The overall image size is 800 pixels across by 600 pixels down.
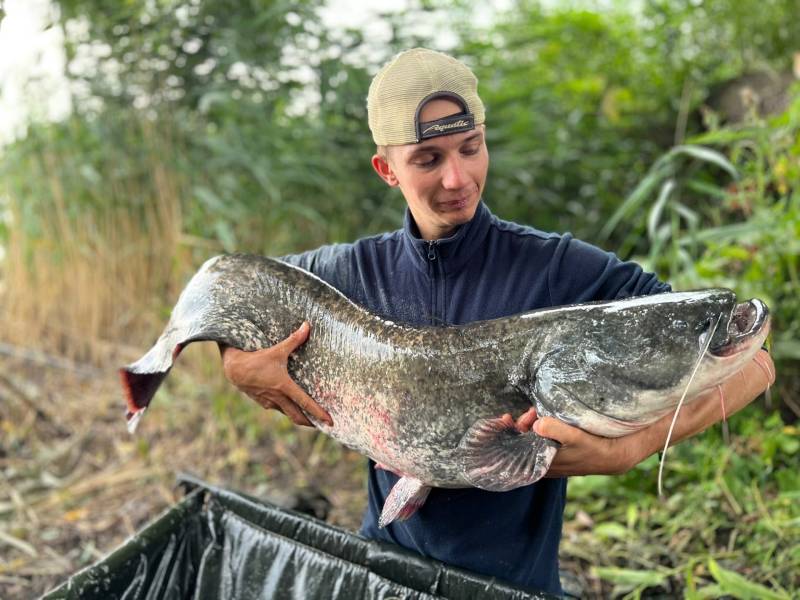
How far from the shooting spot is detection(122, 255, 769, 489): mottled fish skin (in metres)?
1.35

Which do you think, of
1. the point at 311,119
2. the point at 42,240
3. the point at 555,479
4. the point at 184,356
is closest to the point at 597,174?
the point at 311,119

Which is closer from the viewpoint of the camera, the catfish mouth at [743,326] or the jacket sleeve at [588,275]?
the catfish mouth at [743,326]

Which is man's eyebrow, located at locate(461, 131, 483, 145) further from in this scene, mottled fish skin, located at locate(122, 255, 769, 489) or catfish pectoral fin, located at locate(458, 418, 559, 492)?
catfish pectoral fin, located at locate(458, 418, 559, 492)

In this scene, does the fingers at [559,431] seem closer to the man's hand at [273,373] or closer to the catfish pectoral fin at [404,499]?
the catfish pectoral fin at [404,499]

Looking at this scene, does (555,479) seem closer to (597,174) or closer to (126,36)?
(126,36)

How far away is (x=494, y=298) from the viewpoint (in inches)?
65.7

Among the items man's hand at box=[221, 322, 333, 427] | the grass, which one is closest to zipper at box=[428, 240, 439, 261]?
man's hand at box=[221, 322, 333, 427]

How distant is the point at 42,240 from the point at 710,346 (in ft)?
14.5

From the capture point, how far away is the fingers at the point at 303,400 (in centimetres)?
172

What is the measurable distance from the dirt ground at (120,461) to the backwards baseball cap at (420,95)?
190 centimetres

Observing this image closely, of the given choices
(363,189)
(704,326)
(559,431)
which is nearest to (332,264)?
(559,431)

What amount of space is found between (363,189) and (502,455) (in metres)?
2.90

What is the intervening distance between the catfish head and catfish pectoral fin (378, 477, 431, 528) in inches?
13.4

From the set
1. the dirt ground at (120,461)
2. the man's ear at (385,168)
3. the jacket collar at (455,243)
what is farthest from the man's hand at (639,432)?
the dirt ground at (120,461)
